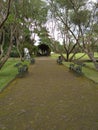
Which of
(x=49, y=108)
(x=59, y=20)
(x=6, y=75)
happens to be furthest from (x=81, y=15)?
(x=49, y=108)

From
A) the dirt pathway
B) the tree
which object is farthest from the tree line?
the dirt pathway

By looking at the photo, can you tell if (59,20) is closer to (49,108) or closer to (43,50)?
(43,50)

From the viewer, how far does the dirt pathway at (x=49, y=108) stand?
7.68 m

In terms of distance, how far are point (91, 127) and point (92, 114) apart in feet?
4.49

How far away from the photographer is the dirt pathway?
7676 millimetres

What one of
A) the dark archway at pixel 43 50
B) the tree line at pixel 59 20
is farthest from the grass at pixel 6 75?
the dark archway at pixel 43 50

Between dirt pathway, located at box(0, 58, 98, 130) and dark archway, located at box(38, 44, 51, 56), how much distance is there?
4858cm

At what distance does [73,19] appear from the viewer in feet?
121

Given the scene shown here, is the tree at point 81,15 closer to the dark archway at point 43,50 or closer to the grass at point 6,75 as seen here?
the grass at point 6,75

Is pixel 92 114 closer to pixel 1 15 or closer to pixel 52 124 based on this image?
pixel 52 124

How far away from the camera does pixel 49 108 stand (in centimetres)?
962

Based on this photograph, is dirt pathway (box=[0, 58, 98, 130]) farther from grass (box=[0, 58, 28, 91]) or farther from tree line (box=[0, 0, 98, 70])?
tree line (box=[0, 0, 98, 70])

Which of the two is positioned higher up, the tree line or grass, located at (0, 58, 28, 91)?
the tree line

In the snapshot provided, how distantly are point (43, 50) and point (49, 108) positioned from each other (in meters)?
54.8
